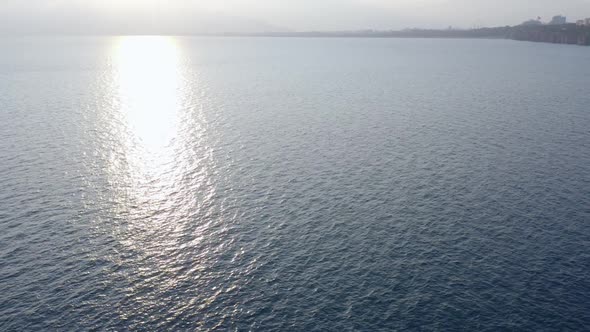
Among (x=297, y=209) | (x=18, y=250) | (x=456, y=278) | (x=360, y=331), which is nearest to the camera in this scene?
(x=360, y=331)

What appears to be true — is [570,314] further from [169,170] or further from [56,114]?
[56,114]

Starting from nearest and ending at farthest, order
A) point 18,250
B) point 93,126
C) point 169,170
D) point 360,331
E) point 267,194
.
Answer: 1. point 360,331
2. point 18,250
3. point 267,194
4. point 169,170
5. point 93,126

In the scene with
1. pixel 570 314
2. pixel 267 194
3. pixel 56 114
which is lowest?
pixel 570 314

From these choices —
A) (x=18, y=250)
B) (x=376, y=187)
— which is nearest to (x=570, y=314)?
(x=376, y=187)

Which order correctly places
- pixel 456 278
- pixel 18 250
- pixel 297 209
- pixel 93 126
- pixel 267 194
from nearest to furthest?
pixel 456 278 → pixel 18 250 → pixel 297 209 → pixel 267 194 → pixel 93 126

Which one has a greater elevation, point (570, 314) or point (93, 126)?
point (93, 126)

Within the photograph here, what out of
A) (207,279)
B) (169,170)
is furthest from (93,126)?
(207,279)

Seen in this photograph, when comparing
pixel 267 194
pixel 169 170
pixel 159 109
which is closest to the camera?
pixel 267 194

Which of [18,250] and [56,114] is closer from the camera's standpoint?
[18,250]

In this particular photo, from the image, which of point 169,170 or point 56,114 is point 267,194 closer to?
point 169,170
